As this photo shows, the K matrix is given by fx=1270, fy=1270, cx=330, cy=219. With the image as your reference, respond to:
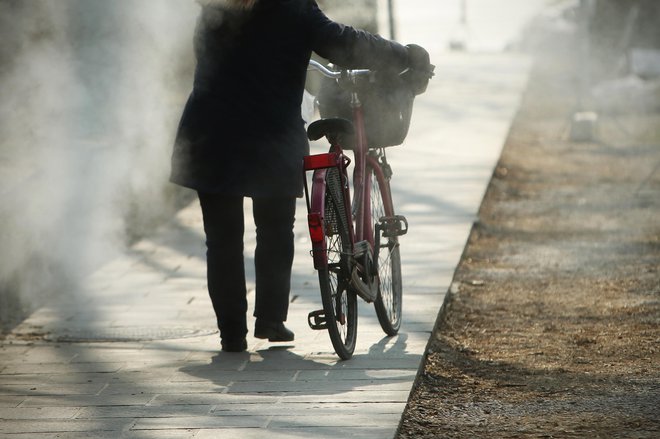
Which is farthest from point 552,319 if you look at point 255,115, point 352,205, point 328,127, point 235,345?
point 255,115

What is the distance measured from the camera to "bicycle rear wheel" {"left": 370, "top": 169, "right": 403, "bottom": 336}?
5.29 metres

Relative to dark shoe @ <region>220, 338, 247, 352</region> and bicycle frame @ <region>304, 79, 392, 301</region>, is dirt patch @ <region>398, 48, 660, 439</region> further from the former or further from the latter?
dark shoe @ <region>220, 338, 247, 352</region>

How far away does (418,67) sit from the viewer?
16.4ft

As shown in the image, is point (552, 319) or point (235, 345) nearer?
point (235, 345)

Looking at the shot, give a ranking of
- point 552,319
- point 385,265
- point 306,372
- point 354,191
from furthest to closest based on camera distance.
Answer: point 552,319 → point 385,265 → point 354,191 → point 306,372

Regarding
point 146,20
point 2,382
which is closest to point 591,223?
point 146,20

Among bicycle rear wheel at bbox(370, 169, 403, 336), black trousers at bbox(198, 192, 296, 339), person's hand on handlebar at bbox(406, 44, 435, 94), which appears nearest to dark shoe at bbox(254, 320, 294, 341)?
black trousers at bbox(198, 192, 296, 339)

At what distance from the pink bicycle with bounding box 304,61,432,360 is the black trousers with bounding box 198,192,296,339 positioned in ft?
0.64

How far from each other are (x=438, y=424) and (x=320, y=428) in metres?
0.46

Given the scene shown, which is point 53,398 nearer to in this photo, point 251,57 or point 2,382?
point 2,382

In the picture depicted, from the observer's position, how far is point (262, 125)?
4840 mm

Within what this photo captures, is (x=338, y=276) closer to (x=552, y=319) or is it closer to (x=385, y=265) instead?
(x=385, y=265)

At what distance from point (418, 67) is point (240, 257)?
1034 mm

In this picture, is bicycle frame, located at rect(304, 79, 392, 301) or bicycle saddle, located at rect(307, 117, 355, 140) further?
bicycle saddle, located at rect(307, 117, 355, 140)
